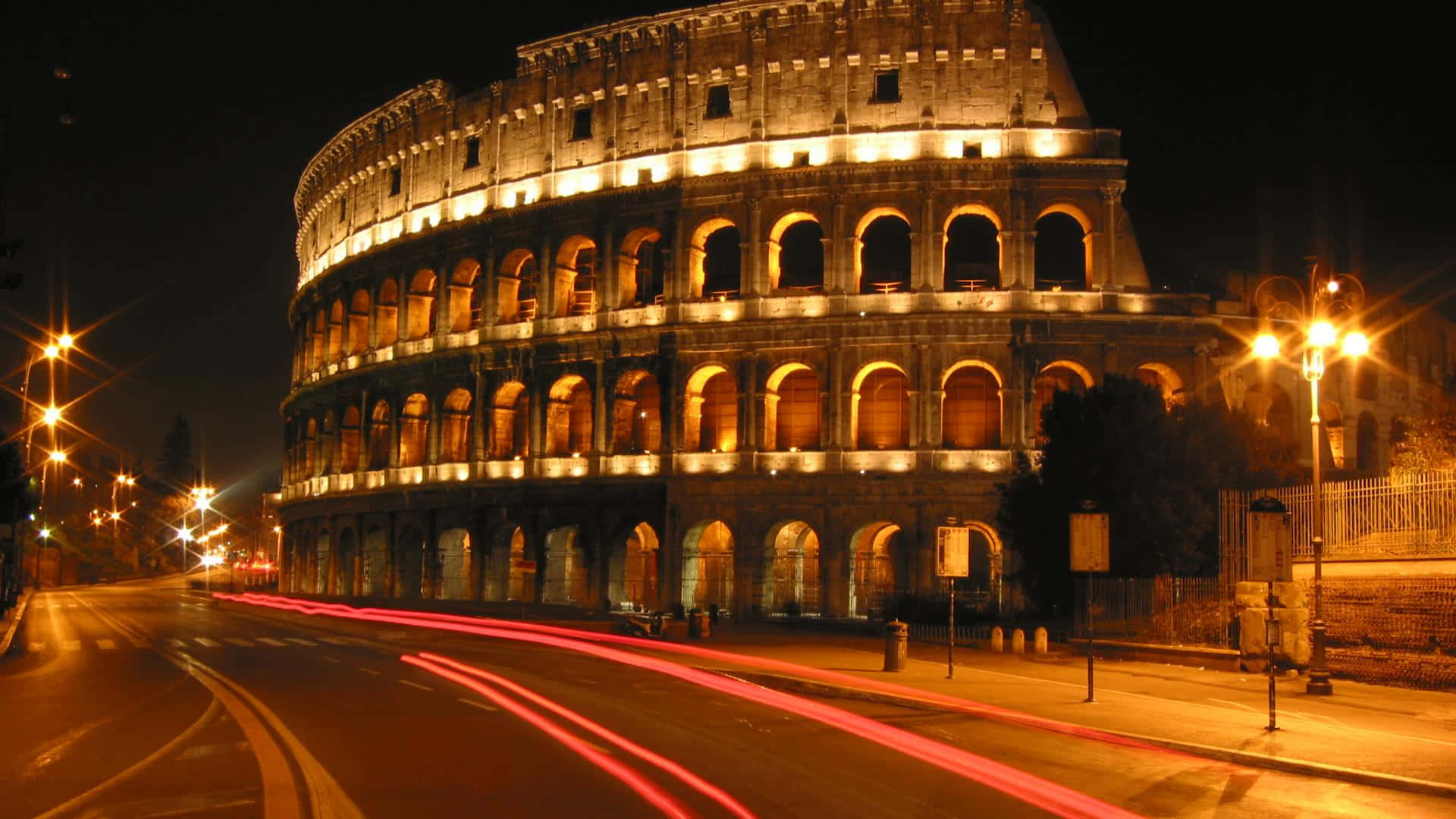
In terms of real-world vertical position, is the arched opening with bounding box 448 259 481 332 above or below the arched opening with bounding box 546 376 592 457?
above

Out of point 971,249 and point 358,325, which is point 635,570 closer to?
point 971,249

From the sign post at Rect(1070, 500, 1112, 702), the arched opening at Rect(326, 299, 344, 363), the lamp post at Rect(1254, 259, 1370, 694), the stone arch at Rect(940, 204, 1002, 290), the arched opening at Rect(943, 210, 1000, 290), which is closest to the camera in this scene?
the lamp post at Rect(1254, 259, 1370, 694)

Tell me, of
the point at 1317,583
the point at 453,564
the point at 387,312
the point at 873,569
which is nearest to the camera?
the point at 1317,583

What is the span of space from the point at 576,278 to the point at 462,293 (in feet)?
14.5

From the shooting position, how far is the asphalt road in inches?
374

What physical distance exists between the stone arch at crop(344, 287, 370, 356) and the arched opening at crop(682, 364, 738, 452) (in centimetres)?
1604

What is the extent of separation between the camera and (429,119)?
4712 cm

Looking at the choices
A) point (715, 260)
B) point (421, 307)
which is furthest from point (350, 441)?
point (715, 260)

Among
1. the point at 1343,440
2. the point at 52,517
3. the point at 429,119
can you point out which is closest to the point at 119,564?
the point at 52,517

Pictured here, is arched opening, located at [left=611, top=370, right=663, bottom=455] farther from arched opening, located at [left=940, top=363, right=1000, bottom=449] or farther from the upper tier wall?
arched opening, located at [left=940, top=363, right=1000, bottom=449]

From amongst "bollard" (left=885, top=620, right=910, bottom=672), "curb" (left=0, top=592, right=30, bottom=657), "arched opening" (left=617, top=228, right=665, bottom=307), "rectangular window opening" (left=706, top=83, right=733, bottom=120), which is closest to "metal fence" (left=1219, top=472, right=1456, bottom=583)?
"bollard" (left=885, top=620, right=910, bottom=672)

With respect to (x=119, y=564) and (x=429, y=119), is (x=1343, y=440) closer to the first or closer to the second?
Result: (x=429, y=119)

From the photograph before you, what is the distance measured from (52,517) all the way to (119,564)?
24.9 m

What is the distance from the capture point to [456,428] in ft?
150
